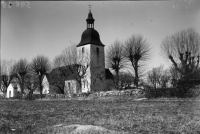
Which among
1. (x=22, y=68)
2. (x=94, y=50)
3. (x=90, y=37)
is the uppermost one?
(x=90, y=37)

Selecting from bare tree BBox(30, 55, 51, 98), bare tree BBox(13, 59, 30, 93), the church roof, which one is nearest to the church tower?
the church roof

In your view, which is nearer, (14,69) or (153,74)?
(14,69)

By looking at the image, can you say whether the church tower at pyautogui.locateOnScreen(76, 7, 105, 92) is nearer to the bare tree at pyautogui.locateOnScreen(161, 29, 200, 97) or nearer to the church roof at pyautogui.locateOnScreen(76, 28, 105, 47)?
the church roof at pyautogui.locateOnScreen(76, 28, 105, 47)

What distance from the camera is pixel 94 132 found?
471 centimetres

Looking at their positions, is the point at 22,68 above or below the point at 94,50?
below

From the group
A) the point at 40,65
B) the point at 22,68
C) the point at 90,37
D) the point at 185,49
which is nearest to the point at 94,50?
the point at 90,37

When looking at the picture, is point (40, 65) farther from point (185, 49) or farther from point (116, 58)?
point (185, 49)

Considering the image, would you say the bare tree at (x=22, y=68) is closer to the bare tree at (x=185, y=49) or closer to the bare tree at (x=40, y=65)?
the bare tree at (x=40, y=65)

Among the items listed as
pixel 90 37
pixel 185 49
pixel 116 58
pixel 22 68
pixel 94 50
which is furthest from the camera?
pixel 94 50

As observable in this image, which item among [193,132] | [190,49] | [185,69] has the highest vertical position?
[190,49]

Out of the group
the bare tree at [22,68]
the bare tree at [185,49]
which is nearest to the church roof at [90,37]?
the bare tree at [22,68]

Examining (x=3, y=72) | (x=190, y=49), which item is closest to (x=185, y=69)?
(x=190, y=49)

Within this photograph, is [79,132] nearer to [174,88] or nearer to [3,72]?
[174,88]

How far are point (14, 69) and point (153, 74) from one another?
31.0m
